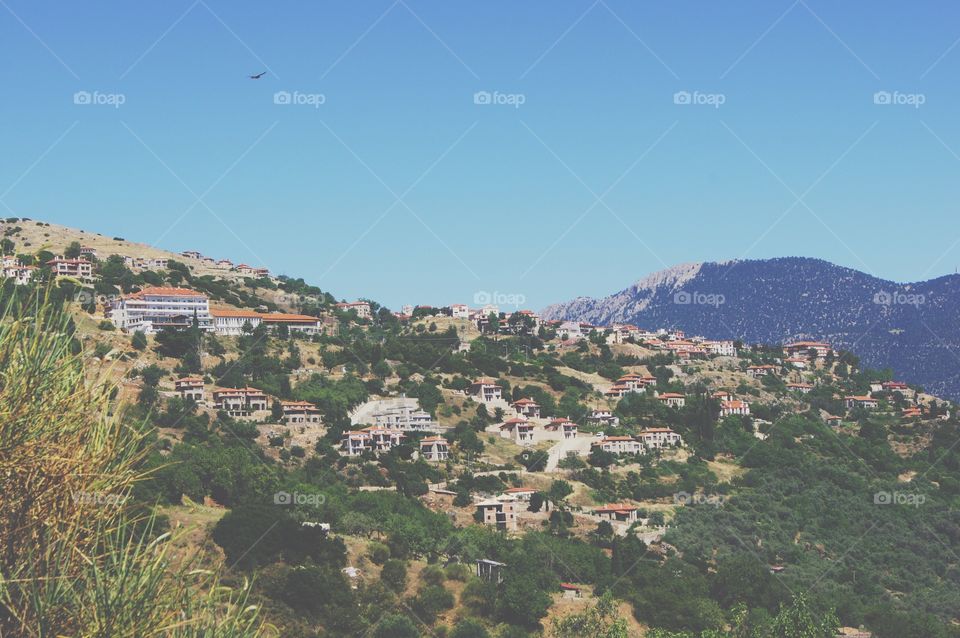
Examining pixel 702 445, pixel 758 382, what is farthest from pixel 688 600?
pixel 758 382

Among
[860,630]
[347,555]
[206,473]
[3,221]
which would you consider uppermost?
[3,221]

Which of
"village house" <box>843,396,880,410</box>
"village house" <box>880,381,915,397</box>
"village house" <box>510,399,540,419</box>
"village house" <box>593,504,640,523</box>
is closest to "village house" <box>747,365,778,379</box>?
"village house" <box>843,396,880,410</box>

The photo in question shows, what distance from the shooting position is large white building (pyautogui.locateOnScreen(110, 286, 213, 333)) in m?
75.2

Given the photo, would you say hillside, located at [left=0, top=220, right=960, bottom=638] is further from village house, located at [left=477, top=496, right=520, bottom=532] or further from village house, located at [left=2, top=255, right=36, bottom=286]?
village house, located at [left=2, top=255, right=36, bottom=286]

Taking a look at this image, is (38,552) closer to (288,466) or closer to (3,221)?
(288,466)

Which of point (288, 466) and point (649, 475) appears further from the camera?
point (649, 475)

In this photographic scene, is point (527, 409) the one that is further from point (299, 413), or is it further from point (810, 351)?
point (810, 351)

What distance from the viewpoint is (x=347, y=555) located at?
40.4m

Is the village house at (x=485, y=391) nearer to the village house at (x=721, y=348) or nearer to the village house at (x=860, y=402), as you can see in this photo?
the village house at (x=860, y=402)

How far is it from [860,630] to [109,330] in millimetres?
51335

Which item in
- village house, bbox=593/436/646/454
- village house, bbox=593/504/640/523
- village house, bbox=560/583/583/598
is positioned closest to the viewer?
village house, bbox=560/583/583/598

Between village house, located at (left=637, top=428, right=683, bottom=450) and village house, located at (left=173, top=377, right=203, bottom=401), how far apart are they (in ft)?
98.8

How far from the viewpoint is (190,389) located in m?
63.7

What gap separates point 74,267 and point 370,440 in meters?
35.1
